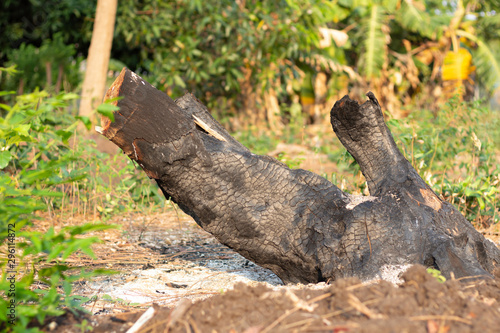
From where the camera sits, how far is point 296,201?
2.33 meters

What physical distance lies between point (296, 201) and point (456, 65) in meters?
9.08

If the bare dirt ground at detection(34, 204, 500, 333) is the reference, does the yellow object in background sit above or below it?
above

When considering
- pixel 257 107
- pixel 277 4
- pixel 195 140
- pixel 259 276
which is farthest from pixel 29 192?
pixel 257 107

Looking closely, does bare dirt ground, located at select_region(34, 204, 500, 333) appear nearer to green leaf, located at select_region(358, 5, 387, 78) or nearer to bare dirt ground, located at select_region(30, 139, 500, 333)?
bare dirt ground, located at select_region(30, 139, 500, 333)

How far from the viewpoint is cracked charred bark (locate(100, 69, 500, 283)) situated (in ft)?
7.04

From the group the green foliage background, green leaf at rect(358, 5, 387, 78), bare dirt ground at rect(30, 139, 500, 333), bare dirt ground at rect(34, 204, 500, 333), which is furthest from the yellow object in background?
bare dirt ground at rect(34, 204, 500, 333)

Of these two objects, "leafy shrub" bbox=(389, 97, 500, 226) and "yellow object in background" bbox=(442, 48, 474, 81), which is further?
"yellow object in background" bbox=(442, 48, 474, 81)

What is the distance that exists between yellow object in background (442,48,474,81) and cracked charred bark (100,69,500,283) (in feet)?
28.1

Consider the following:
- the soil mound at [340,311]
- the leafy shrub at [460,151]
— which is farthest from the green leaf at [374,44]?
the soil mound at [340,311]

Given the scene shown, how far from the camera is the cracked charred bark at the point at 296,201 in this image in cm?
214

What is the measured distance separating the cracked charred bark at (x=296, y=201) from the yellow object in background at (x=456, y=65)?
28.1 feet

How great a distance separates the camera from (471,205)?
3660mm

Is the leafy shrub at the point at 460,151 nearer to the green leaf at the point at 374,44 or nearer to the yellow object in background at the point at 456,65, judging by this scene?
the green leaf at the point at 374,44

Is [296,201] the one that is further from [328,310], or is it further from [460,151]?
[460,151]
